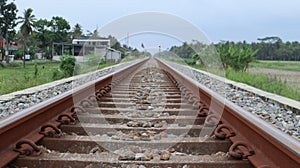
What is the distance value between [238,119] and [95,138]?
947mm

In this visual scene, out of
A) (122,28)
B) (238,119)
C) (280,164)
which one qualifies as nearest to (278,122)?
(238,119)

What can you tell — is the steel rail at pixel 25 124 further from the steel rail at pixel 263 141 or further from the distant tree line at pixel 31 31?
the distant tree line at pixel 31 31

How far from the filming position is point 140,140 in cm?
226

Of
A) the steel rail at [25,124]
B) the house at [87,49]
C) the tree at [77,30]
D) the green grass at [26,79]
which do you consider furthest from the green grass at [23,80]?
the tree at [77,30]

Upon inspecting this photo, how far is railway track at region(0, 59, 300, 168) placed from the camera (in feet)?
5.62

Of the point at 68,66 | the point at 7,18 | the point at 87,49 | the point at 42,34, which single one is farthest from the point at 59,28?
the point at 68,66

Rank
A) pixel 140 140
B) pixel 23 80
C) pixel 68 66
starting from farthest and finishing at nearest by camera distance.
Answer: pixel 68 66
pixel 23 80
pixel 140 140

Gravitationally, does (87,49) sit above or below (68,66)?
above

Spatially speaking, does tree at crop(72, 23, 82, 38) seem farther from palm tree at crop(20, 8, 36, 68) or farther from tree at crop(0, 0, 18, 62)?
tree at crop(0, 0, 18, 62)

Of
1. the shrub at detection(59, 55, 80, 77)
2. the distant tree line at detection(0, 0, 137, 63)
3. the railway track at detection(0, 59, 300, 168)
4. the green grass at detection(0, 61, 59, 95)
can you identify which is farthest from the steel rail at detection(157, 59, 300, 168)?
the distant tree line at detection(0, 0, 137, 63)

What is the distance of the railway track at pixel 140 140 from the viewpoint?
171cm

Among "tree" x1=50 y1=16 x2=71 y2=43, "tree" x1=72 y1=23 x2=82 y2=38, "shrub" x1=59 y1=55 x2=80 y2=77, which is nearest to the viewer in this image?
"shrub" x1=59 y1=55 x2=80 y2=77

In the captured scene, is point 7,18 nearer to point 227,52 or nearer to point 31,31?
point 31,31

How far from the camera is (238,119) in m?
2.24
